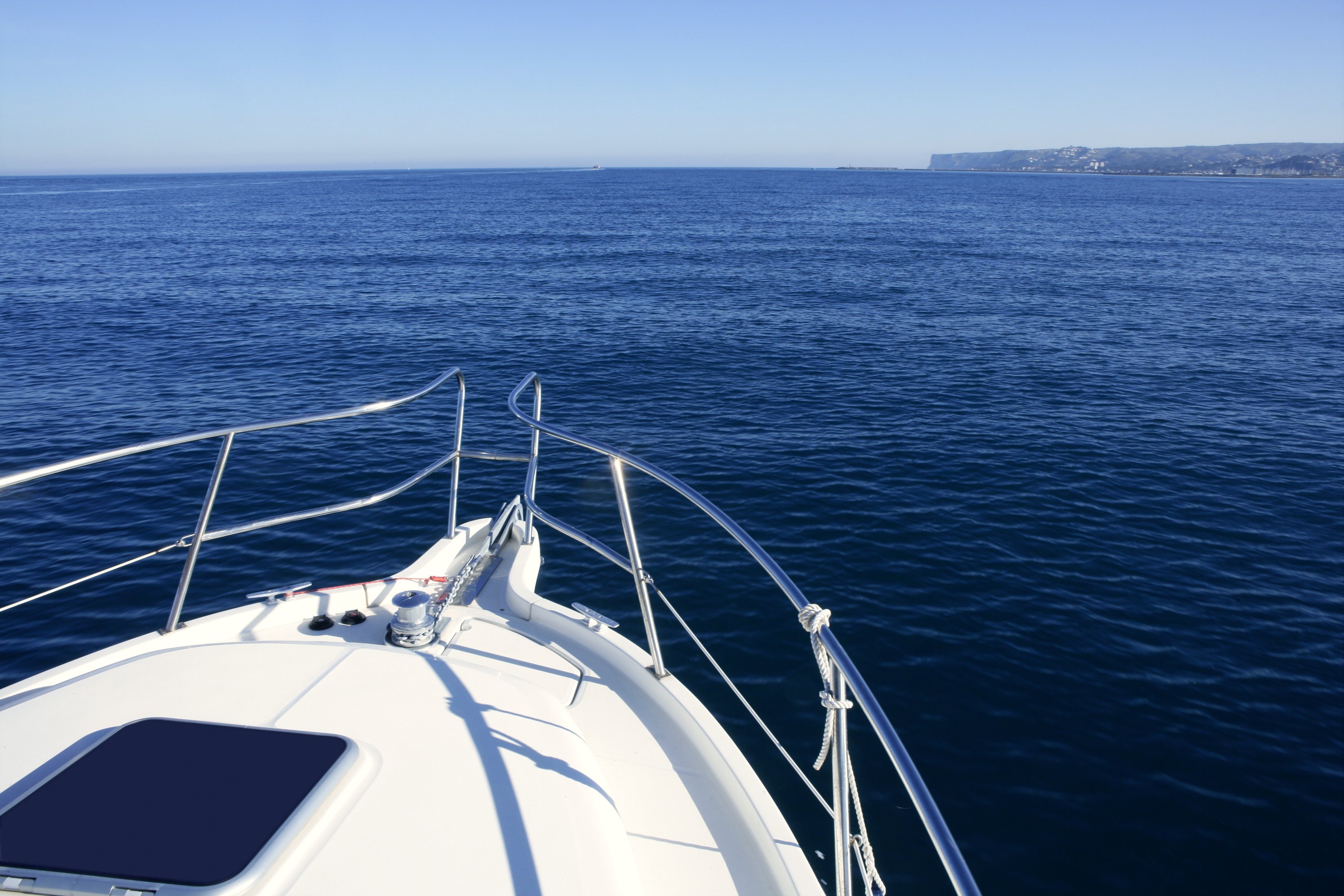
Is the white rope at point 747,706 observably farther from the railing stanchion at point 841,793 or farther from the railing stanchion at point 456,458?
the railing stanchion at point 456,458

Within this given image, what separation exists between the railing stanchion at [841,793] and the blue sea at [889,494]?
4640mm

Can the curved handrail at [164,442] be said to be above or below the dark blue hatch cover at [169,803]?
above

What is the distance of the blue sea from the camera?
7656 mm

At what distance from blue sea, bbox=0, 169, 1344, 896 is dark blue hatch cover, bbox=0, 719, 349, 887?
5.49 metres

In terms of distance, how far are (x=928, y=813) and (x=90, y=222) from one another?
85911mm

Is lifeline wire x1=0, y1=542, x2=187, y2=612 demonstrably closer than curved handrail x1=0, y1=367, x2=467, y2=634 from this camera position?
Yes

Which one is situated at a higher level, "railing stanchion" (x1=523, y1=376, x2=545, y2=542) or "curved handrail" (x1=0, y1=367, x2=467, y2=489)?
"curved handrail" (x1=0, y1=367, x2=467, y2=489)

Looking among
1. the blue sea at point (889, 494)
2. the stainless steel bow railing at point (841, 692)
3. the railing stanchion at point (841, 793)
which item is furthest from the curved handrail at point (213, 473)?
the blue sea at point (889, 494)

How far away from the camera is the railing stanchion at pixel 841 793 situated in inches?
97.8

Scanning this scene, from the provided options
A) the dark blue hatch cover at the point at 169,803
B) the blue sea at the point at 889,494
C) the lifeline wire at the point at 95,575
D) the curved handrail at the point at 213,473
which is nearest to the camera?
the dark blue hatch cover at the point at 169,803

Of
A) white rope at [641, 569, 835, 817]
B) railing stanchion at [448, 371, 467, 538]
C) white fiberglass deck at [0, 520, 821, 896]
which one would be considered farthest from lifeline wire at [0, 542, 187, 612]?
white rope at [641, 569, 835, 817]

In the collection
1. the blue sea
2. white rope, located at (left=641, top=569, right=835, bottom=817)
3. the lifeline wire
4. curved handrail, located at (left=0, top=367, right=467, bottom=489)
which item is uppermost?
curved handrail, located at (left=0, top=367, right=467, bottom=489)

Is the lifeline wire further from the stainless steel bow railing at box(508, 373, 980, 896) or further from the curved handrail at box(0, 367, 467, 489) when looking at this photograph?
the stainless steel bow railing at box(508, 373, 980, 896)

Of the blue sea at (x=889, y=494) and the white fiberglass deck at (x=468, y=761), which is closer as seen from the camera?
the white fiberglass deck at (x=468, y=761)
